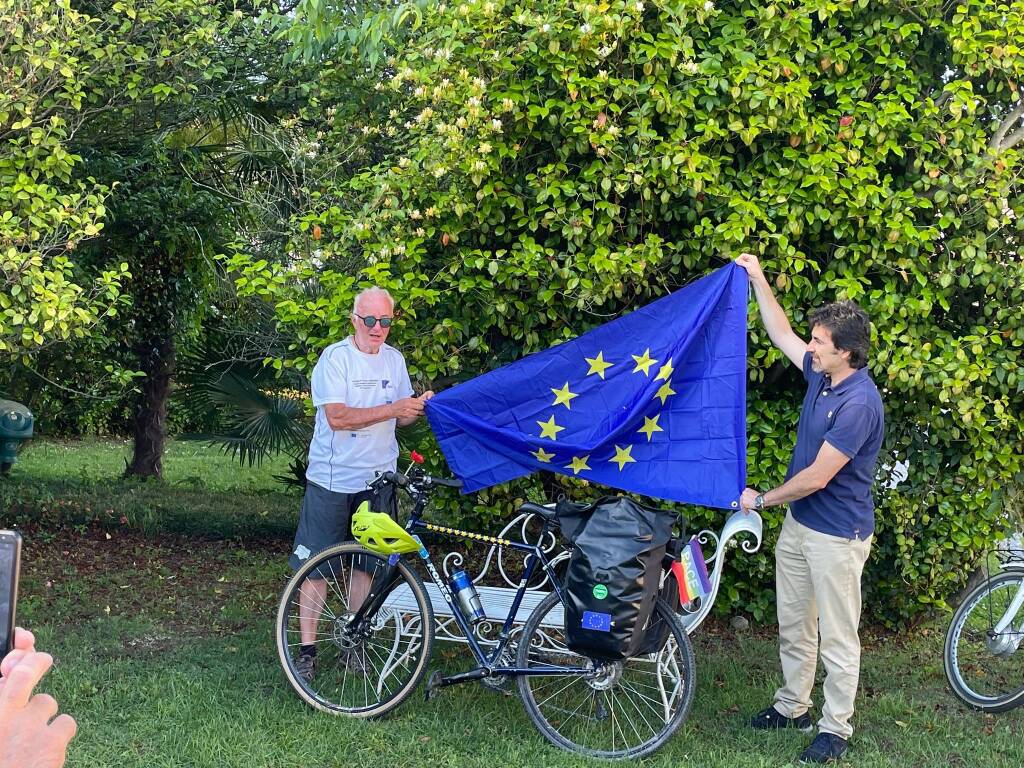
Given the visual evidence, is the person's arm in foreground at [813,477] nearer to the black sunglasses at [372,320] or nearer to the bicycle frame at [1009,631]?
the bicycle frame at [1009,631]

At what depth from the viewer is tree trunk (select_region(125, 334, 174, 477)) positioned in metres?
11.9

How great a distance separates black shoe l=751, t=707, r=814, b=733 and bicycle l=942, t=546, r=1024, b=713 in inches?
40.1

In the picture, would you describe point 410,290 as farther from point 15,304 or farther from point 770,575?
point 770,575

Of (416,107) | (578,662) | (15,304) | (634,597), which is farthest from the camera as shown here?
(416,107)

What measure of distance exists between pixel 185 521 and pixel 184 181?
322cm

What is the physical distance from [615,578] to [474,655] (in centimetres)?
107

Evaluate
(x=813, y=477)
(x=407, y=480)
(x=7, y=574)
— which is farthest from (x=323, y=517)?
(x=7, y=574)

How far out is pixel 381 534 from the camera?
4.97 metres

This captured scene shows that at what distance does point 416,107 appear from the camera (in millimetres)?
7328

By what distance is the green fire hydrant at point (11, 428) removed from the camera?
12500mm

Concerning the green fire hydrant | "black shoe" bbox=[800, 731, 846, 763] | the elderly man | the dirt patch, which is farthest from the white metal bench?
the green fire hydrant

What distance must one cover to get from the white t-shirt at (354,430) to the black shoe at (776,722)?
7.46ft

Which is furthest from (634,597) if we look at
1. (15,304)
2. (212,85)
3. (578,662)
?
(212,85)

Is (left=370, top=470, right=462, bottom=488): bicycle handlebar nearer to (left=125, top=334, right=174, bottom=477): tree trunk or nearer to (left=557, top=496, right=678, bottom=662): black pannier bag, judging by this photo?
(left=557, top=496, right=678, bottom=662): black pannier bag
